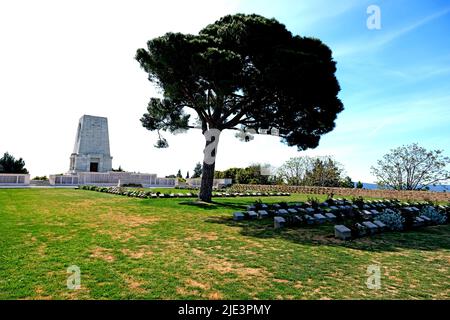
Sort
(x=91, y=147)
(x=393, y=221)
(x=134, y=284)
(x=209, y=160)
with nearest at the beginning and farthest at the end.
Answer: (x=134, y=284)
(x=393, y=221)
(x=209, y=160)
(x=91, y=147)

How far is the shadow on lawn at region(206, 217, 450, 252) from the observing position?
6.63m

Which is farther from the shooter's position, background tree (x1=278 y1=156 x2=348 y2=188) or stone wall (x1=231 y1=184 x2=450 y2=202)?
background tree (x1=278 y1=156 x2=348 y2=188)

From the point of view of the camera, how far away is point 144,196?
1752 centimetres

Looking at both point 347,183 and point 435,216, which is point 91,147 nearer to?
point 347,183

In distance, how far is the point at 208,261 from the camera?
5.07m

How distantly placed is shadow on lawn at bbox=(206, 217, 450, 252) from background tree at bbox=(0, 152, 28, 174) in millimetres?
35850

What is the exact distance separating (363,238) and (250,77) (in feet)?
31.4

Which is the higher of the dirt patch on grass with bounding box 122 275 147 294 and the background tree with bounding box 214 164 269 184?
the background tree with bounding box 214 164 269 184

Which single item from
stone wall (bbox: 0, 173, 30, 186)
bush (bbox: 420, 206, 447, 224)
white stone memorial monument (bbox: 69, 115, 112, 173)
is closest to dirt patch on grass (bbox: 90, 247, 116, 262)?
bush (bbox: 420, 206, 447, 224)

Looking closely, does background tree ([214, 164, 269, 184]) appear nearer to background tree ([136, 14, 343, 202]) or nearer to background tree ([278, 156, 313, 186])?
background tree ([278, 156, 313, 186])

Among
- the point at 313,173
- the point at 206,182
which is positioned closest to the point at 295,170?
the point at 313,173

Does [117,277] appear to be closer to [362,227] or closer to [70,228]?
[70,228]

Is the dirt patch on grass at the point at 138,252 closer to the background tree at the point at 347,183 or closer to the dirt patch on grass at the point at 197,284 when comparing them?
the dirt patch on grass at the point at 197,284
